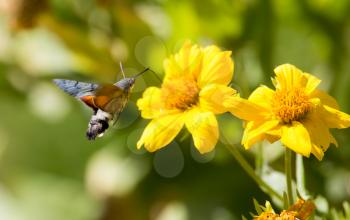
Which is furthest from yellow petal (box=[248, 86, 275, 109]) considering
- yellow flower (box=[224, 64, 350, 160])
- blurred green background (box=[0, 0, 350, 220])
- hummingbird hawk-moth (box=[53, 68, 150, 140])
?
blurred green background (box=[0, 0, 350, 220])

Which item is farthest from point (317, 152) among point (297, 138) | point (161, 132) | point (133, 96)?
point (133, 96)

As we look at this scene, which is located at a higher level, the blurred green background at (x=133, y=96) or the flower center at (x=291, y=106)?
the flower center at (x=291, y=106)

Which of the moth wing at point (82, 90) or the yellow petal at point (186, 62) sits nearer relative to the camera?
the moth wing at point (82, 90)

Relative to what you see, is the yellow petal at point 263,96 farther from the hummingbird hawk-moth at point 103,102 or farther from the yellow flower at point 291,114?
the hummingbird hawk-moth at point 103,102

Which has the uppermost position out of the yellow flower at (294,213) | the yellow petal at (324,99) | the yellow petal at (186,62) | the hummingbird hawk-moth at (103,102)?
the hummingbird hawk-moth at (103,102)

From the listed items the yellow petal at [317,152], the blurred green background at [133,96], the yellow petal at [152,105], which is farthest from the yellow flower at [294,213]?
the blurred green background at [133,96]

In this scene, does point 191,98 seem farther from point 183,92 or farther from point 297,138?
point 297,138
